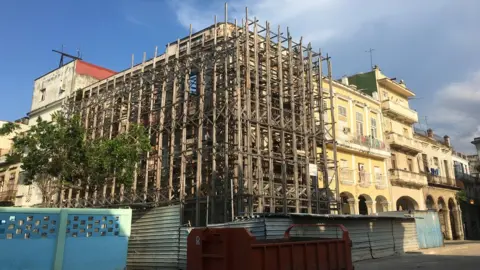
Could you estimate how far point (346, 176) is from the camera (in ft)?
87.4

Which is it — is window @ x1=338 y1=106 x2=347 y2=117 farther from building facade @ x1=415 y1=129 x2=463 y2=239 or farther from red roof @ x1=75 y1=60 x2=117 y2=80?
red roof @ x1=75 y1=60 x2=117 y2=80

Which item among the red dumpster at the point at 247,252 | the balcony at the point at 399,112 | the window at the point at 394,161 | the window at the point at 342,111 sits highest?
the balcony at the point at 399,112

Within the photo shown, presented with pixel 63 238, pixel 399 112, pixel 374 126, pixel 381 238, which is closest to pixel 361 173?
pixel 374 126

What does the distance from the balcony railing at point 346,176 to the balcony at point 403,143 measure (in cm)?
671

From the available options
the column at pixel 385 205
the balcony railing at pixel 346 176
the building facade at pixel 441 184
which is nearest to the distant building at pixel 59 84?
the balcony railing at pixel 346 176

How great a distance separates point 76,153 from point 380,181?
20480 millimetres

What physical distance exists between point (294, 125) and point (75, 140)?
10573mm

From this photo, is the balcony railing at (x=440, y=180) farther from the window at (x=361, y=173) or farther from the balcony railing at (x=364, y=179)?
the window at (x=361, y=173)

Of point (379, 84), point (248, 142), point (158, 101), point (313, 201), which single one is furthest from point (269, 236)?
point (379, 84)

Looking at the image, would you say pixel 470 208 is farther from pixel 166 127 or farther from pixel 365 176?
pixel 166 127

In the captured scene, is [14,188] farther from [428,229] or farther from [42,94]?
[428,229]

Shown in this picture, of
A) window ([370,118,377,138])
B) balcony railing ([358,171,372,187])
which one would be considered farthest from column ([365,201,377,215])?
window ([370,118,377,138])

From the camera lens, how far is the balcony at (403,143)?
105 ft

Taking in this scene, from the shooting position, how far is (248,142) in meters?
18.5
